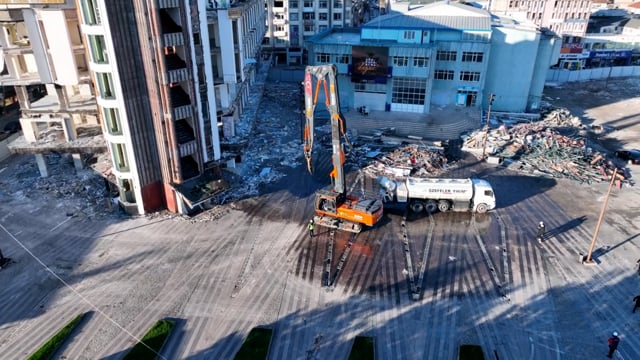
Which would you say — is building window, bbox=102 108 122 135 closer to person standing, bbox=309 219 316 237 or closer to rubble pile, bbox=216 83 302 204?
rubble pile, bbox=216 83 302 204

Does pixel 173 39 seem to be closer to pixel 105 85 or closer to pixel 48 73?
pixel 105 85

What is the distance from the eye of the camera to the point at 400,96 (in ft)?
194

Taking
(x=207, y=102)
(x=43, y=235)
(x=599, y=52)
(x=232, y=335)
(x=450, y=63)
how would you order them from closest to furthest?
(x=232, y=335)
(x=43, y=235)
(x=207, y=102)
(x=450, y=63)
(x=599, y=52)

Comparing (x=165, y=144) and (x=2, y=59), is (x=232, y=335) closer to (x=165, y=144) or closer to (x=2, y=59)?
(x=165, y=144)

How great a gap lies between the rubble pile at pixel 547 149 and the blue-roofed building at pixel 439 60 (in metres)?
7.85

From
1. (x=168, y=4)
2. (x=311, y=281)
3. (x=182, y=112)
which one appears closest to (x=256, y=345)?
(x=311, y=281)

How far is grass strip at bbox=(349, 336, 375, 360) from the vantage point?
22822 mm

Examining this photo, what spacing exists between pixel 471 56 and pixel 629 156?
22.1 meters

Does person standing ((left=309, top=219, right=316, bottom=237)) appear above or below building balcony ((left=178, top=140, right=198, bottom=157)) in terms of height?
below

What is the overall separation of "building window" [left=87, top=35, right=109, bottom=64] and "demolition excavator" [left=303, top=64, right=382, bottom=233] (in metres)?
15.0

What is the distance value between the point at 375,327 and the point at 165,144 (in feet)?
69.5

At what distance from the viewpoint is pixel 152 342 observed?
23.9 metres

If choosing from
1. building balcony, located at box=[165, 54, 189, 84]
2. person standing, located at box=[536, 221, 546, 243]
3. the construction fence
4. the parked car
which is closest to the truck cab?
person standing, located at box=[536, 221, 546, 243]

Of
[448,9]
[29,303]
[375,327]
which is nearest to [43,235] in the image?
[29,303]
